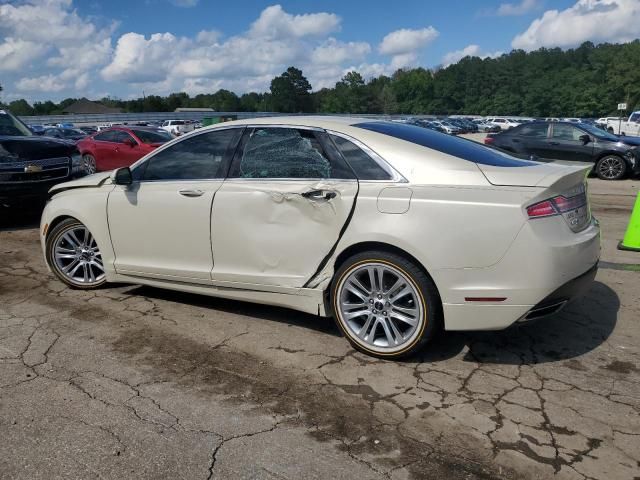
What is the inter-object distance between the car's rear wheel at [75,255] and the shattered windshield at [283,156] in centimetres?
194

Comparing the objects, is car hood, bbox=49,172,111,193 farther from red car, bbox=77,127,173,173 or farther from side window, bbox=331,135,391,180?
red car, bbox=77,127,173,173

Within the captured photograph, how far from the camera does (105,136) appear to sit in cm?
1702

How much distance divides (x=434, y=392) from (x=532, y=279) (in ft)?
2.93

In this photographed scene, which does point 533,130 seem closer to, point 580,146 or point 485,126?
point 580,146

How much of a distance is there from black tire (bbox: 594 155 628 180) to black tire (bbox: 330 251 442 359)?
474 inches

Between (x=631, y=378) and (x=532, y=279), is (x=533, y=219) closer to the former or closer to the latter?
(x=532, y=279)

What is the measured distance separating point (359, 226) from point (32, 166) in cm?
654

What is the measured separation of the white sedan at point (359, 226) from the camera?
133 inches

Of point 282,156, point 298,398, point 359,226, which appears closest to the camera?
point 298,398

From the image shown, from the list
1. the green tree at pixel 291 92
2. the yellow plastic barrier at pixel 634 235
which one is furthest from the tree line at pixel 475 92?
the yellow plastic barrier at pixel 634 235

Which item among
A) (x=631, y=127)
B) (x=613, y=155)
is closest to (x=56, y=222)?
(x=613, y=155)

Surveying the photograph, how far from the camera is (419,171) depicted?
3.62 meters

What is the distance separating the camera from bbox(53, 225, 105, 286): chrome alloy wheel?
527 cm

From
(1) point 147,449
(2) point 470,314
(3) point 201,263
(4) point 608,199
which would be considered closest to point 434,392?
(2) point 470,314
